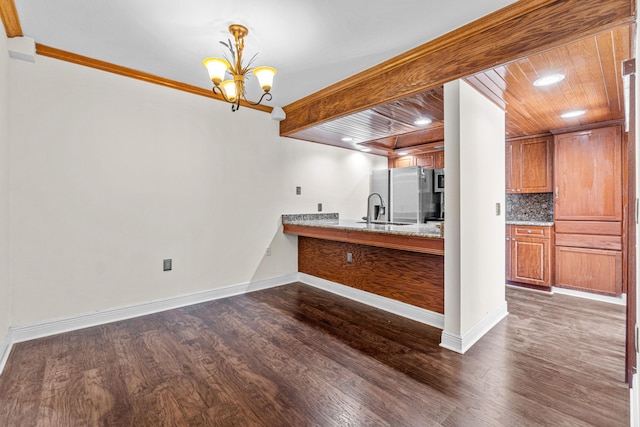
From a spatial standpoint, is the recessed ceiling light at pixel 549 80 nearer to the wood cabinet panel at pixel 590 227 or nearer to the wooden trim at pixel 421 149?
the wood cabinet panel at pixel 590 227

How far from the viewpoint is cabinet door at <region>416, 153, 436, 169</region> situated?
515cm

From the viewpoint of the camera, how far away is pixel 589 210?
3.59 metres

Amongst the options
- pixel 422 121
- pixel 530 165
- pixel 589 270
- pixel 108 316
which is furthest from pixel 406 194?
pixel 108 316

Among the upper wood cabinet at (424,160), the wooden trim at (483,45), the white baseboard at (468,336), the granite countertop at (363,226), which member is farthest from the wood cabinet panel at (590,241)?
the wooden trim at (483,45)

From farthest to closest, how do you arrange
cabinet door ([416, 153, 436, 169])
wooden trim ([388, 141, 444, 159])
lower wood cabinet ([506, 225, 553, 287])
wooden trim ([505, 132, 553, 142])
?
cabinet door ([416, 153, 436, 169]) < wooden trim ([388, 141, 444, 159]) < wooden trim ([505, 132, 553, 142]) < lower wood cabinet ([506, 225, 553, 287])

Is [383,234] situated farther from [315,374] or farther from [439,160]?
[439,160]

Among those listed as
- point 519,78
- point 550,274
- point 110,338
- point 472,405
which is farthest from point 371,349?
point 550,274

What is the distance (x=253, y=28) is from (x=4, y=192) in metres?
2.23

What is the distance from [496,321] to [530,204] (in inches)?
91.8

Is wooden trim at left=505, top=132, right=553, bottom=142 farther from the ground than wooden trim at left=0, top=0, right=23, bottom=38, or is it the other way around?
wooden trim at left=0, top=0, right=23, bottom=38

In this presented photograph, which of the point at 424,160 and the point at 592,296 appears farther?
the point at 424,160

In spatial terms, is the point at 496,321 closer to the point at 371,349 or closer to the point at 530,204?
the point at 371,349

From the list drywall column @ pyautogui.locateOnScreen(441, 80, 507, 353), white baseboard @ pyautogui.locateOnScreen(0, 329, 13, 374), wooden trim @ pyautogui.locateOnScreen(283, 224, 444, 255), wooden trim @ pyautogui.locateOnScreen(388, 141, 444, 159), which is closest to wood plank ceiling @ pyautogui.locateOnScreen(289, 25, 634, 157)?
drywall column @ pyautogui.locateOnScreen(441, 80, 507, 353)

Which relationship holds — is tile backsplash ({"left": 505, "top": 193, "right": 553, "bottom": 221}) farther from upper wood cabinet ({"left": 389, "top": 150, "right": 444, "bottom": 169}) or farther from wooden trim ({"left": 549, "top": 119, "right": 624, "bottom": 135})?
upper wood cabinet ({"left": 389, "top": 150, "right": 444, "bottom": 169})
